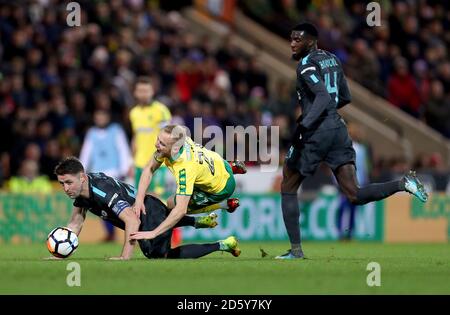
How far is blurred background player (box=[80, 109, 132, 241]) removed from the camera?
59.7 ft

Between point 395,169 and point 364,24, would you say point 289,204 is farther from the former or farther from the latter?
point 364,24

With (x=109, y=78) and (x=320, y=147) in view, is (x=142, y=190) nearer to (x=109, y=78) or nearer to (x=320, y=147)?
(x=320, y=147)

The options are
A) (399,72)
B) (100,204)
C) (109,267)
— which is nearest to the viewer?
(109,267)

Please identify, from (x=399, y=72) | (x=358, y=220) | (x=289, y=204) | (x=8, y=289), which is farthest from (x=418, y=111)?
(x=8, y=289)

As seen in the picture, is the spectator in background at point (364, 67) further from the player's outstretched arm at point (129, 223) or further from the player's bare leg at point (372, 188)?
the player's outstretched arm at point (129, 223)

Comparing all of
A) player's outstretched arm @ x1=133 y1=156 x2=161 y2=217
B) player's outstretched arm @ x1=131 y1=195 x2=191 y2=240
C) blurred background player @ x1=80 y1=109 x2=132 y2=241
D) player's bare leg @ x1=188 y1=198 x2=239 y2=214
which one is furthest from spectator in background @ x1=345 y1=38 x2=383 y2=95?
player's outstretched arm @ x1=131 y1=195 x2=191 y2=240

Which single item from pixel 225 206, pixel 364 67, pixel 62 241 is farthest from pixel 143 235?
pixel 364 67

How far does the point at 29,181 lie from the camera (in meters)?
19.0

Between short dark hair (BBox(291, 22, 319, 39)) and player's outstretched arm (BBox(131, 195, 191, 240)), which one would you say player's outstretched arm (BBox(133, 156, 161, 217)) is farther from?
short dark hair (BBox(291, 22, 319, 39))

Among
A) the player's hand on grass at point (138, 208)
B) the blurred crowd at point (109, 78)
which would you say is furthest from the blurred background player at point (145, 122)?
the player's hand on grass at point (138, 208)

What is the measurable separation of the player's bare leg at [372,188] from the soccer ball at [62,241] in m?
2.78

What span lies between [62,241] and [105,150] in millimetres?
6293

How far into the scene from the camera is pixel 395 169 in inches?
851

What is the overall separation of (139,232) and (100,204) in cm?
59
